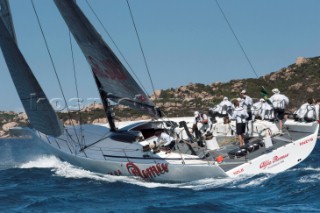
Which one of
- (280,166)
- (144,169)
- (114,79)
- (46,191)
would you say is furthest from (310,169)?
(46,191)

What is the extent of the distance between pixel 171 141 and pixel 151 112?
1071 mm

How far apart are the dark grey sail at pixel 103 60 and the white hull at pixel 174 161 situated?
1.49 meters

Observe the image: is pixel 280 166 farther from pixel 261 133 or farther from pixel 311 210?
pixel 311 210

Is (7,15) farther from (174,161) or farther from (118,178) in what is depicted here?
(174,161)

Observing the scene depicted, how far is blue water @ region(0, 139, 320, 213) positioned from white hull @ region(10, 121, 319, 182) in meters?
0.23

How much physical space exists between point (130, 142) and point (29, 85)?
4.03 m

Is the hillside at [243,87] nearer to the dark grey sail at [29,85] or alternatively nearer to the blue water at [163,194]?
the dark grey sail at [29,85]

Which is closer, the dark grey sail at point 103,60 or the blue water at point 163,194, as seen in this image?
the blue water at point 163,194

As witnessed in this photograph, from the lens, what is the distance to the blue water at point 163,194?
34.3ft

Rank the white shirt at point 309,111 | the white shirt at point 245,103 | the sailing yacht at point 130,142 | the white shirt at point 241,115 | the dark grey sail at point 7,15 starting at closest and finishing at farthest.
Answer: the sailing yacht at point 130,142, the white shirt at point 241,115, the white shirt at point 309,111, the white shirt at point 245,103, the dark grey sail at point 7,15

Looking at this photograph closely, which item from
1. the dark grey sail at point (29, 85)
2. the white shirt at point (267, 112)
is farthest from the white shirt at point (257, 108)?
the dark grey sail at point (29, 85)

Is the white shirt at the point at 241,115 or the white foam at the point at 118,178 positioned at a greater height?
the white shirt at the point at 241,115

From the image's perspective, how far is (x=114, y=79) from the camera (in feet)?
50.3

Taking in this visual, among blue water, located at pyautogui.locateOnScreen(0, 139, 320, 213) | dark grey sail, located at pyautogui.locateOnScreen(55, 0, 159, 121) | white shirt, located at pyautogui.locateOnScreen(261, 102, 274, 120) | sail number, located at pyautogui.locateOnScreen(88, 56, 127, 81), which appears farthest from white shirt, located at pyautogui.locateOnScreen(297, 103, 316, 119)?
sail number, located at pyautogui.locateOnScreen(88, 56, 127, 81)
